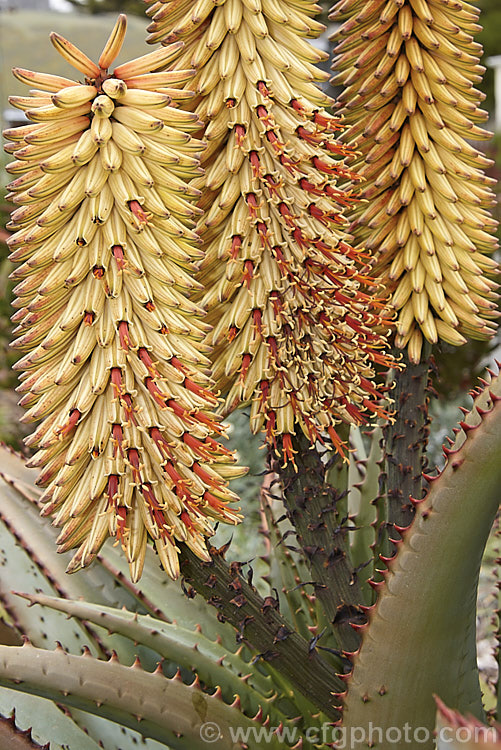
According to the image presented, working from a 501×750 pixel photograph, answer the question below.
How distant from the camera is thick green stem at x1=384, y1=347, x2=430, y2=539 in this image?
1218 mm

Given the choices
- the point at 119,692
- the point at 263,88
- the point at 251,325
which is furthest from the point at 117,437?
the point at 263,88

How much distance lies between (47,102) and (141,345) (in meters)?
0.28

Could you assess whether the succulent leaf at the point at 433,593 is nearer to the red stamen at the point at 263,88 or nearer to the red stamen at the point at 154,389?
the red stamen at the point at 154,389

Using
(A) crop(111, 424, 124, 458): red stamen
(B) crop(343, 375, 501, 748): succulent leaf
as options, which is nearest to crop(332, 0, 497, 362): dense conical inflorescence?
(B) crop(343, 375, 501, 748): succulent leaf

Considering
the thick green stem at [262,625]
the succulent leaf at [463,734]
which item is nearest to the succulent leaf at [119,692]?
the thick green stem at [262,625]

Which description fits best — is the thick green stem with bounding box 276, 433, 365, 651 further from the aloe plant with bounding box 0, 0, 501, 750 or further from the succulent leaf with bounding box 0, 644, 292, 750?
the succulent leaf with bounding box 0, 644, 292, 750

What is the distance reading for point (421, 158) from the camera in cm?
120

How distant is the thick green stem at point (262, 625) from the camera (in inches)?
38.4

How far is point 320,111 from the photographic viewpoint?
993mm

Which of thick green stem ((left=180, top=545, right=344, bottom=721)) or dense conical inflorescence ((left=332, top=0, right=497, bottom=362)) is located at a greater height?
dense conical inflorescence ((left=332, top=0, right=497, bottom=362))

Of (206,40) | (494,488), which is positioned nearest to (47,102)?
(206,40)

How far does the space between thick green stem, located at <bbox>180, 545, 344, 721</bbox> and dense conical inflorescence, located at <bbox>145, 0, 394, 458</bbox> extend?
0.59ft

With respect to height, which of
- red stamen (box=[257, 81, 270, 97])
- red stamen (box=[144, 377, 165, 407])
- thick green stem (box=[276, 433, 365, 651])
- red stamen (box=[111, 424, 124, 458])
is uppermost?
red stamen (box=[257, 81, 270, 97])

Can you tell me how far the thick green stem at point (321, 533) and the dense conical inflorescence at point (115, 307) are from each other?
0.15 m
